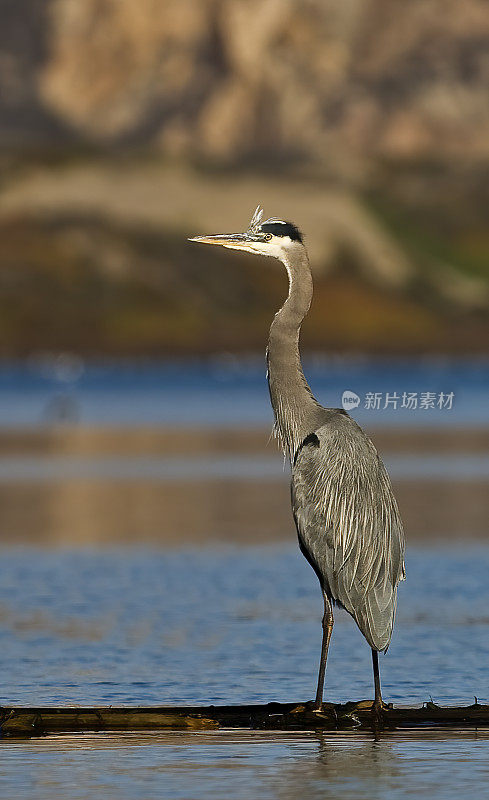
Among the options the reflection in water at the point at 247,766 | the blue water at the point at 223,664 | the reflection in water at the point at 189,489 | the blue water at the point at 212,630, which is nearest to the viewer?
the reflection in water at the point at 247,766

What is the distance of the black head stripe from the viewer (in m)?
13.4

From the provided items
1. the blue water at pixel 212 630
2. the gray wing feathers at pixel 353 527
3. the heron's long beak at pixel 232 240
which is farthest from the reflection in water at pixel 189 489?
the gray wing feathers at pixel 353 527

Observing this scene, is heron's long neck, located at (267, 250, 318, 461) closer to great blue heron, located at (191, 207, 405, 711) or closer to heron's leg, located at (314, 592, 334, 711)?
great blue heron, located at (191, 207, 405, 711)

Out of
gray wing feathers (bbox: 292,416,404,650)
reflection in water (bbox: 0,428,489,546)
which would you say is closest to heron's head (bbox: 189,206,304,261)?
gray wing feathers (bbox: 292,416,404,650)

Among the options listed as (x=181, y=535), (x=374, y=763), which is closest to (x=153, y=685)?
(x=374, y=763)

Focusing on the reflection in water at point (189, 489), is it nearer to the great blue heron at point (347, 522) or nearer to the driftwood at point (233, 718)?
the great blue heron at point (347, 522)

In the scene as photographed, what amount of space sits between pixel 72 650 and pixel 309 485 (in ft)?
13.4

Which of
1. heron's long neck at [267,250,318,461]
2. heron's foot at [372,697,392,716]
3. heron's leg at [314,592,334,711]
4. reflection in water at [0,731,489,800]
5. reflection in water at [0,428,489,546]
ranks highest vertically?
reflection in water at [0,428,489,546]

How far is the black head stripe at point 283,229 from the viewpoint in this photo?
13.4m

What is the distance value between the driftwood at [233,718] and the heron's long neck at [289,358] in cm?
203

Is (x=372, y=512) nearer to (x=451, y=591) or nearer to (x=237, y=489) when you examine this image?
(x=451, y=591)

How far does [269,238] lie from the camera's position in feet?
44.1

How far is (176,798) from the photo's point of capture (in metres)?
10.4

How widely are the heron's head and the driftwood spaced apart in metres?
3.17
